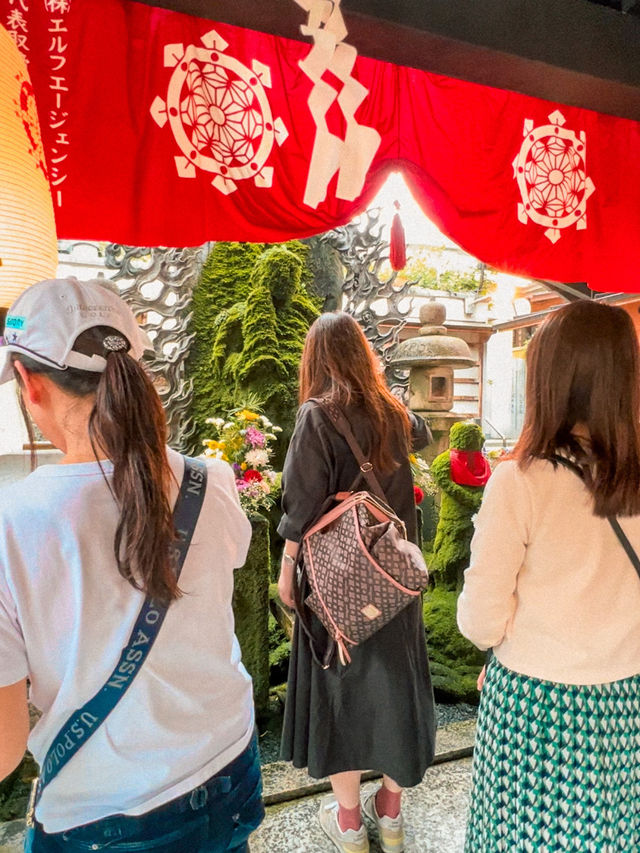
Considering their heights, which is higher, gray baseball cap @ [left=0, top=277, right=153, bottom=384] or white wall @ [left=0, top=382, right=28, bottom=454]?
gray baseball cap @ [left=0, top=277, right=153, bottom=384]

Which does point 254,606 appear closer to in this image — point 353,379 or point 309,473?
point 309,473

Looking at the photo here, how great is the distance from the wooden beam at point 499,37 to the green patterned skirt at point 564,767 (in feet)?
8.61

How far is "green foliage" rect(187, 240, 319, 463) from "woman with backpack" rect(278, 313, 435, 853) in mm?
3018

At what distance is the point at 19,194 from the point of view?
139cm

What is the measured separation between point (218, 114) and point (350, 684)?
2478 millimetres

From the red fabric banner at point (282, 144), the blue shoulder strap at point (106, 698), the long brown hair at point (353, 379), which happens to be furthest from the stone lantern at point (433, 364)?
the blue shoulder strap at point (106, 698)

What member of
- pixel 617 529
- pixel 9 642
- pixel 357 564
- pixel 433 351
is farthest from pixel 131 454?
pixel 433 351

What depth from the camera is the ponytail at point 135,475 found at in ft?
3.62

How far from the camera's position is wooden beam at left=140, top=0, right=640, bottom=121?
238 centimetres

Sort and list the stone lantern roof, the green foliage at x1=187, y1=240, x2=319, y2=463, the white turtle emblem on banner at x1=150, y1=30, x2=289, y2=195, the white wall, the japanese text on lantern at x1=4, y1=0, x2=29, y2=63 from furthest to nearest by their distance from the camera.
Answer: the stone lantern roof
the green foliage at x1=187, y1=240, x2=319, y2=463
the white turtle emblem on banner at x1=150, y1=30, x2=289, y2=195
the white wall
the japanese text on lantern at x1=4, y1=0, x2=29, y2=63

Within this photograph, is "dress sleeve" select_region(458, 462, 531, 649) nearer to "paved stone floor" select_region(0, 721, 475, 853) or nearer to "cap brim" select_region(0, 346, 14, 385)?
"cap brim" select_region(0, 346, 14, 385)

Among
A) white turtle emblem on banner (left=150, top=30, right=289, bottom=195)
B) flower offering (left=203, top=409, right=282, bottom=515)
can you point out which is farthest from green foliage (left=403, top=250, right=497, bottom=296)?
white turtle emblem on banner (left=150, top=30, right=289, bottom=195)

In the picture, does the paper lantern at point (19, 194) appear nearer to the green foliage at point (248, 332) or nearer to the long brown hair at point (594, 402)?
the long brown hair at point (594, 402)

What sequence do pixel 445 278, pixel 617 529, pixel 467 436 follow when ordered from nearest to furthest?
pixel 617 529 < pixel 467 436 < pixel 445 278
